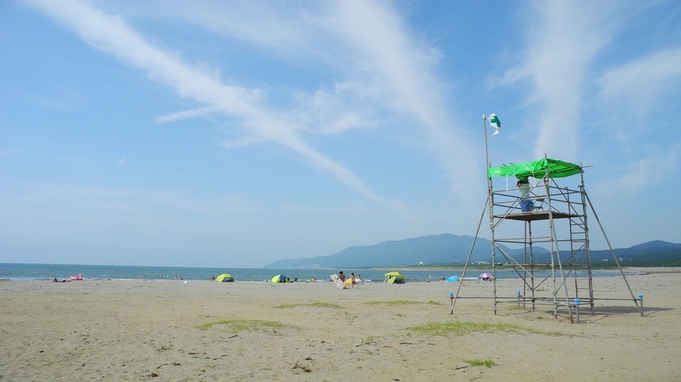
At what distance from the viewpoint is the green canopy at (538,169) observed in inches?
669

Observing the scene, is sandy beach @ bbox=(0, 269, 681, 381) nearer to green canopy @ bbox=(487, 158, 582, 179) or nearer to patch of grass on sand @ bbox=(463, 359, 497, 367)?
patch of grass on sand @ bbox=(463, 359, 497, 367)

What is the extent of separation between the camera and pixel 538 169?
1708 cm

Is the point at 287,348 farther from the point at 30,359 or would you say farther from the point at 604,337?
the point at 604,337

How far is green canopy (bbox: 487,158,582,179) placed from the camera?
1698 centimetres

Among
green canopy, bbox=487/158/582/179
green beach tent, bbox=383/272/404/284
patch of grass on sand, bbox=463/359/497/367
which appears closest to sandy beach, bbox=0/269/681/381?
patch of grass on sand, bbox=463/359/497/367

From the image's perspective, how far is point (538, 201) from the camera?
17.8m

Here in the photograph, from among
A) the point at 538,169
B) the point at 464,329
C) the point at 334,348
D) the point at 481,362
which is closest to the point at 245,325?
the point at 334,348

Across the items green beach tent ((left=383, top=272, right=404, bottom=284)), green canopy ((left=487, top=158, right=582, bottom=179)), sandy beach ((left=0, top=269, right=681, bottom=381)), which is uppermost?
green canopy ((left=487, top=158, right=582, bottom=179))

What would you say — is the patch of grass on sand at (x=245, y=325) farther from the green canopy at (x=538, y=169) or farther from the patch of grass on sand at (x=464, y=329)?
the green canopy at (x=538, y=169)

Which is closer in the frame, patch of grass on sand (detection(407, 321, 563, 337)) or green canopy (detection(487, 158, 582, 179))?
patch of grass on sand (detection(407, 321, 563, 337))

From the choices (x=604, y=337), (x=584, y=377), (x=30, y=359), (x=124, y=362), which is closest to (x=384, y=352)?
(x=584, y=377)

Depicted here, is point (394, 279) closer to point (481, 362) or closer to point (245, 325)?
point (245, 325)

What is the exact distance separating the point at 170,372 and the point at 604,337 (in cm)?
1202

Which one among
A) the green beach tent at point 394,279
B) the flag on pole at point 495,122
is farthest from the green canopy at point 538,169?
the green beach tent at point 394,279
